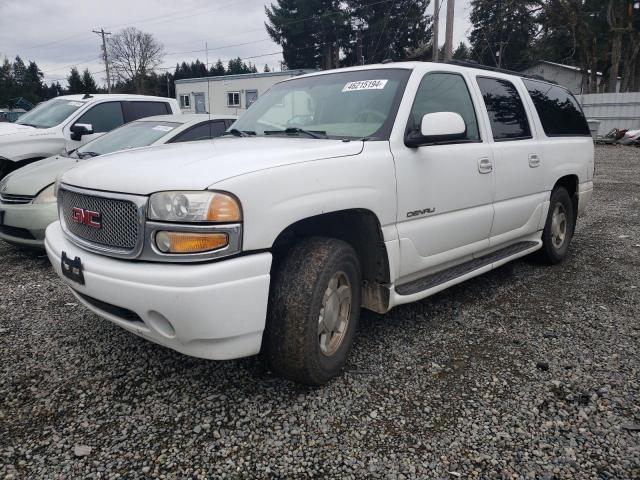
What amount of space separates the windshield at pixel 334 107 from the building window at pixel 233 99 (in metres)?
31.5

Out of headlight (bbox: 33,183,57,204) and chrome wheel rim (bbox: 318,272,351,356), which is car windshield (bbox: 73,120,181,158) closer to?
headlight (bbox: 33,183,57,204)

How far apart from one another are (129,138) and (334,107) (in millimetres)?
3293

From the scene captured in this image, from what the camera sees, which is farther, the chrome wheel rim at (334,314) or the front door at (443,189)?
the front door at (443,189)

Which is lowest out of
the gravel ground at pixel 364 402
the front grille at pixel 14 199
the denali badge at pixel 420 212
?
the gravel ground at pixel 364 402

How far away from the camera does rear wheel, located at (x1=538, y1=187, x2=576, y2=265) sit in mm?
4648

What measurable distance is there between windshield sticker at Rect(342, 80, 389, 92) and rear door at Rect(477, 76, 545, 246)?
102 cm

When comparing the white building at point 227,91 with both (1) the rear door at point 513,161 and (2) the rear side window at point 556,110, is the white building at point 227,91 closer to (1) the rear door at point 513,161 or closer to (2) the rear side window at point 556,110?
(2) the rear side window at point 556,110

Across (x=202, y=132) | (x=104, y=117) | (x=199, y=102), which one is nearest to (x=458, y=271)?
(x=202, y=132)

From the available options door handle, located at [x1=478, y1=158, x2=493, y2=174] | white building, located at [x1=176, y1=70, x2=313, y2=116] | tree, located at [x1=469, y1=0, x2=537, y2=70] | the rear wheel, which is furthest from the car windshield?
tree, located at [x1=469, y1=0, x2=537, y2=70]

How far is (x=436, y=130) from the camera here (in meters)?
2.85

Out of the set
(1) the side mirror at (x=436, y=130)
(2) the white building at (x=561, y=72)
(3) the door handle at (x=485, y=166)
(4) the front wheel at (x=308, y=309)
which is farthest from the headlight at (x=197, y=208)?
(2) the white building at (x=561, y=72)

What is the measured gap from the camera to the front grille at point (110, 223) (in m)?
2.27

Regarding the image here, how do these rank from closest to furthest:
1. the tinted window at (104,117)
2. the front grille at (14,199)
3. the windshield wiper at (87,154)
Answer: the front grille at (14,199), the windshield wiper at (87,154), the tinted window at (104,117)

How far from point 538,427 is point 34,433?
2.39m
